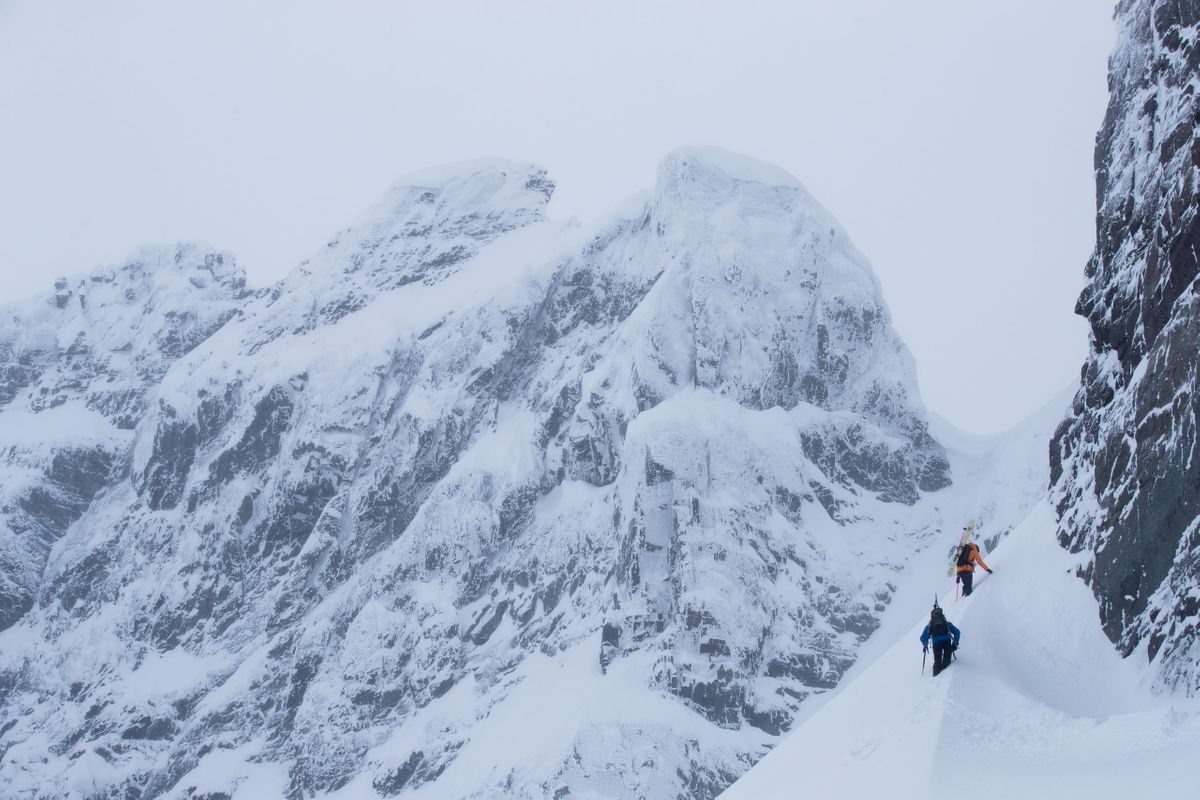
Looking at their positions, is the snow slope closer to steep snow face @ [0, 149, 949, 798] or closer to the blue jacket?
the blue jacket

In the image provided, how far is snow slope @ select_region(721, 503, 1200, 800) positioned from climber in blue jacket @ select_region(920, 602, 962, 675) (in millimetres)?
347

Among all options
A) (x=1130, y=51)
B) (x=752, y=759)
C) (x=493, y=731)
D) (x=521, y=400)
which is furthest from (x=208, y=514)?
(x=1130, y=51)

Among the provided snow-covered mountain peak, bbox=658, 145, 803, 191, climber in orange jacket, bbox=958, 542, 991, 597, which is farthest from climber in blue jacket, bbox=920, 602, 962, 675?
snow-covered mountain peak, bbox=658, 145, 803, 191

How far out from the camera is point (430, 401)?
15550cm

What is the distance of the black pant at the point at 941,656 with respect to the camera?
90.9 ft

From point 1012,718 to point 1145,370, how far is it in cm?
917

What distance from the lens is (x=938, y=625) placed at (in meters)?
27.1

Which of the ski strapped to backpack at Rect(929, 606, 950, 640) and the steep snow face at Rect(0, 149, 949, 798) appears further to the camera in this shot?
the steep snow face at Rect(0, 149, 949, 798)

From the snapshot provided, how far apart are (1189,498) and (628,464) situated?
9870 centimetres

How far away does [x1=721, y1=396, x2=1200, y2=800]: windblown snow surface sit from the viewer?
22.4 m

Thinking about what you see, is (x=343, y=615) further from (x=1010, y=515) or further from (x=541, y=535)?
(x=1010, y=515)

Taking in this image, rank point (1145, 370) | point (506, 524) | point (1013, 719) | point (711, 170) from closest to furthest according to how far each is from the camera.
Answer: point (1013, 719) < point (1145, 370) < point (506, 524) < point (711, 170)

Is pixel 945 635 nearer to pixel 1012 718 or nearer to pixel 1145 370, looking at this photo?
pixel 1012 718

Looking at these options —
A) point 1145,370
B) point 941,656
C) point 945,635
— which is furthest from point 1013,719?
point 1145,370
